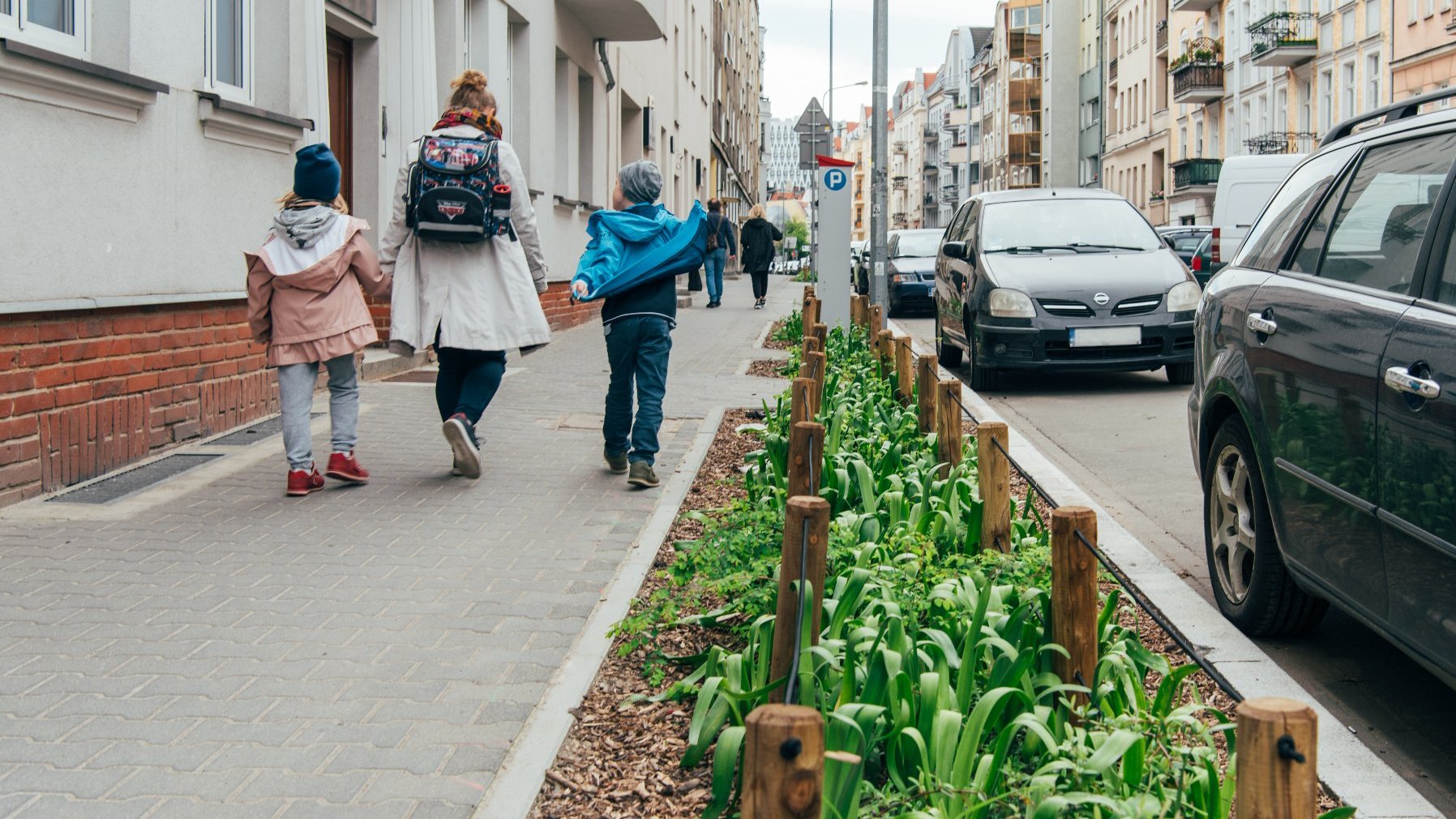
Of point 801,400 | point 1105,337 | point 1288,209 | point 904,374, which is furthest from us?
point 1105,337

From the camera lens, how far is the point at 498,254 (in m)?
7.58

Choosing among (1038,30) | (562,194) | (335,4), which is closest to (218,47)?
(335,4)

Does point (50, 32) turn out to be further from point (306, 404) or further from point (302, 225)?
point (306, 404)

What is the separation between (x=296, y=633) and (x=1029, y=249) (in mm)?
9608

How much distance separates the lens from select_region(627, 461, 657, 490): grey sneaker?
7516mm

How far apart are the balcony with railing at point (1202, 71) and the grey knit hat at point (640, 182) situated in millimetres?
50190

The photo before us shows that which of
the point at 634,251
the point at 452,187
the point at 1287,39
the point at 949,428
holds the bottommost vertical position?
the point at 949,428

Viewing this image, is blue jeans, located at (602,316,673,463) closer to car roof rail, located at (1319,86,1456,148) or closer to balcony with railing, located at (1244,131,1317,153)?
car roof rail, located at (1319,86,1456,148)

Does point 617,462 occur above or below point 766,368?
below

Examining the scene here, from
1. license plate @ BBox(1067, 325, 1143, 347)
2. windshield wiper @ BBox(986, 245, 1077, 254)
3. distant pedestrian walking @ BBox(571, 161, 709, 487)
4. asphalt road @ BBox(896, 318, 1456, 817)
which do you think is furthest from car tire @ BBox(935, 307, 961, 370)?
distant pedestrian walking @ BBox(571, 161, 709, 487)

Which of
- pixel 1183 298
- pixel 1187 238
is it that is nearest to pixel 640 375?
pixel 1183 298

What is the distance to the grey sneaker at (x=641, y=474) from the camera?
7.52 m

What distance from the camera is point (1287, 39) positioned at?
44.2 metres

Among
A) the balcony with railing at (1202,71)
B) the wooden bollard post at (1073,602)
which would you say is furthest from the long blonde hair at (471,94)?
the balcony with railing at (1202,71)
